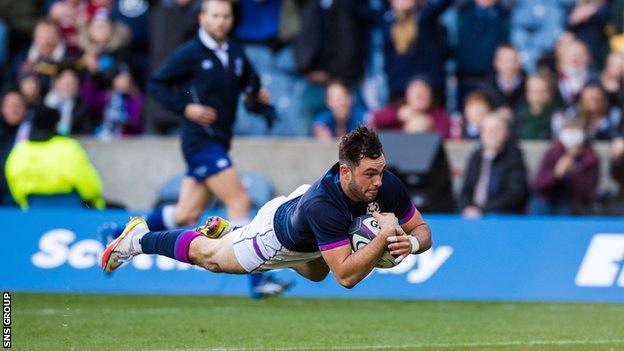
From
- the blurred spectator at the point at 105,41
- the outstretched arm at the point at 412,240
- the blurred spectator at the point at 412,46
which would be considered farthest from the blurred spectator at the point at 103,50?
the outstretched arm at the point at 412,240

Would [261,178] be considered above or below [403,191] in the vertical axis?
below

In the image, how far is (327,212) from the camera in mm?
8359

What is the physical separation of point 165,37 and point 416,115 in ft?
10.9

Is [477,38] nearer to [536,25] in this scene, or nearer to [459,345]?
[536,25]

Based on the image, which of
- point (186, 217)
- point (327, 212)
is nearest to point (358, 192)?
point (327, 212)

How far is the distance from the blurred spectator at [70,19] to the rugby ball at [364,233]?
930 centimetres

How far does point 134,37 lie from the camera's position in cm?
1702

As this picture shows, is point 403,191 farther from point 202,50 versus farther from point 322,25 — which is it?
point 322,25

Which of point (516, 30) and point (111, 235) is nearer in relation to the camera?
point (111, 235)

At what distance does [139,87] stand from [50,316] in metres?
6.11

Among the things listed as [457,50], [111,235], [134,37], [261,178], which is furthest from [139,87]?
[111,235]

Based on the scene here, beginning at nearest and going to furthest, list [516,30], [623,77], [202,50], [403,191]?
[403,191]
[202,50]
[623,77]
[516,30]

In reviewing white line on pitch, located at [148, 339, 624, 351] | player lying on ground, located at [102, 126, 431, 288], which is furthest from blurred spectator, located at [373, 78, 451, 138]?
player lying on ground, located at [102, 126, 431, 288]

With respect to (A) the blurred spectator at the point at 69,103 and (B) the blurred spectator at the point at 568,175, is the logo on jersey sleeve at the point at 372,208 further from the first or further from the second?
(A) the blurred spectator at the point at 69,103
